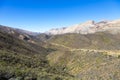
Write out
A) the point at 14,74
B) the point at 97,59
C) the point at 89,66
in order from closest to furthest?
the point at 14,74
the point at 89,66
the point at 97,59

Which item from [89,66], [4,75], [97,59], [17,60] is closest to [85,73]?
[89,66]

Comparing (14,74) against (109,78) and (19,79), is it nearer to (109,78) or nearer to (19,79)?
(19,79)

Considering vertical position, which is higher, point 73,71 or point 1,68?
point 1,68

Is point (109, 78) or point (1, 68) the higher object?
point (1, 68)

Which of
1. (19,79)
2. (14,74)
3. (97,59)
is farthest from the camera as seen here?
(97,59)

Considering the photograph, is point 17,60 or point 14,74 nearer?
point 14,74

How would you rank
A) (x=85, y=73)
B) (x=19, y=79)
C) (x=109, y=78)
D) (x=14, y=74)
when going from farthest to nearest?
(x=85, y=73) → (x=109, y=78) → (x=14, y=74) → (x=19, y=79)

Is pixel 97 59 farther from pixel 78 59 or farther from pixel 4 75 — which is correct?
pixel 4 75

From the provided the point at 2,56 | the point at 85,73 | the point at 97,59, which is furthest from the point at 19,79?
the point at 97,59

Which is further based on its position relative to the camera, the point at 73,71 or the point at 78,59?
the point at 78,59
